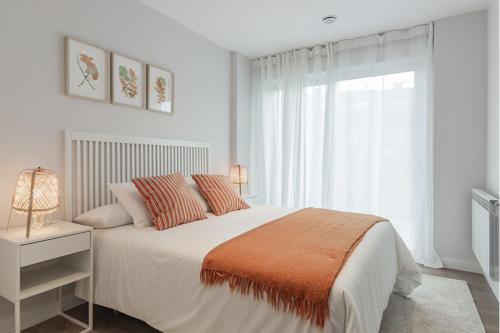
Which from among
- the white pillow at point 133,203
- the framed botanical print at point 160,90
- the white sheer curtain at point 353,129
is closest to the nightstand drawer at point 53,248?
the white pillow at point 133,203

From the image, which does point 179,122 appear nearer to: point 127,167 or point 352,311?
point 127,167

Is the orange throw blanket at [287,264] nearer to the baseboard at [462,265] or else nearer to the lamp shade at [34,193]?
the lamp shade at [34,193]

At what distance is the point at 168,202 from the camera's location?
2.25 m

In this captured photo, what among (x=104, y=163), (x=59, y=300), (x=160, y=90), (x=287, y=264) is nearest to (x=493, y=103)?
(x=287, y=264)

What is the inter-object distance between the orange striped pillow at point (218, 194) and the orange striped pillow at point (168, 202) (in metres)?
0.26

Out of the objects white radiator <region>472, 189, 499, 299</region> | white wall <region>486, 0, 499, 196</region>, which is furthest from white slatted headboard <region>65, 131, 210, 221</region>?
white wall <region>486, 0, 499, 196</region>

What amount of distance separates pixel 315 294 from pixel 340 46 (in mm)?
3294

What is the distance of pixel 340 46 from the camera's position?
146 inches

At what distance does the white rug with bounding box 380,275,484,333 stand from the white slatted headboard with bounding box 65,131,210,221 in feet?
7.52

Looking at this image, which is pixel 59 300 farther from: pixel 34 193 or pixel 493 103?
pixel 493 103

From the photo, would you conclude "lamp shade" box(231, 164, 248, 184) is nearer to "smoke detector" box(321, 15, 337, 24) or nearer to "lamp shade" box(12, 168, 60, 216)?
"smoke detector" box(321, 15, 337, 24)

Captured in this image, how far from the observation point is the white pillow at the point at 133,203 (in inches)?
86.9

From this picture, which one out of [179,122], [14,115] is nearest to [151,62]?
[179,122]

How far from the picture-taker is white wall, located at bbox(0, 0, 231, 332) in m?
1.96
